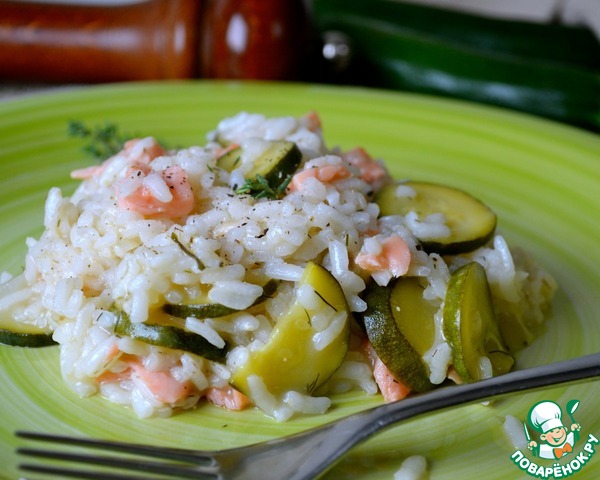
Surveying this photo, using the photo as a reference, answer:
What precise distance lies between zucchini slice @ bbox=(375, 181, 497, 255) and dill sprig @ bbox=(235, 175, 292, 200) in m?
0.44

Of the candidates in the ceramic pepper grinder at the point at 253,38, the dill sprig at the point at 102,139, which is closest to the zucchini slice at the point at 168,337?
the dill sprig at the point at 102,139

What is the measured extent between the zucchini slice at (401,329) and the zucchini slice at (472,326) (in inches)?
3.3

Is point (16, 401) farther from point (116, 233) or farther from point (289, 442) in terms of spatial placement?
point (289, 442)

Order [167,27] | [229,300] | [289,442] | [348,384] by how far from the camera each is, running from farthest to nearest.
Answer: [167,27], [348,384], [229,300], [289,442]

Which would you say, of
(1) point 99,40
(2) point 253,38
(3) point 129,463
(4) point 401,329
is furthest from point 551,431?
(1) point 99,40

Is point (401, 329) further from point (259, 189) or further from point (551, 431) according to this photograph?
point (259, 189)

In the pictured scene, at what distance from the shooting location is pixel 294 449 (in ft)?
7.06

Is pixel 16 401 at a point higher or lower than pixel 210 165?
lower

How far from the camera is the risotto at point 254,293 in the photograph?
2523mm

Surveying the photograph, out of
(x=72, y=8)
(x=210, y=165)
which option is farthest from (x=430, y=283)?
(x=72, y=8)

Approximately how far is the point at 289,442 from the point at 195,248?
2.33 feet

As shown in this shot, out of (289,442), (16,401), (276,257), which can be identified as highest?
(276,257)

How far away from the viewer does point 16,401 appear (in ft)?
8.34

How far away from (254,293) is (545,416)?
98cm
